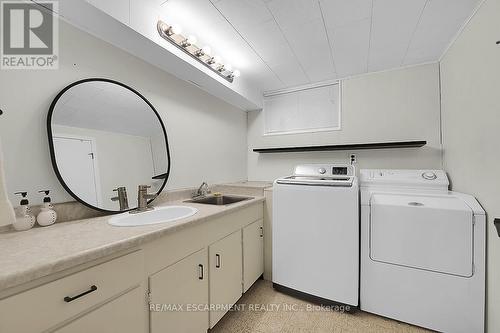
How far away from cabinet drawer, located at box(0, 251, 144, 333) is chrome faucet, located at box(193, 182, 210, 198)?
1.17 metres

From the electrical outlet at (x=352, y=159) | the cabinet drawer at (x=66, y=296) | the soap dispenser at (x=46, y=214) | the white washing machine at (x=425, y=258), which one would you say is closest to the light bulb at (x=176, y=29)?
the soap dispenser at (x=46, y=214)

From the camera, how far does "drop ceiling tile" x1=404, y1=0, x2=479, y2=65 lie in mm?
1389

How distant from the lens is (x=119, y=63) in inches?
58.9

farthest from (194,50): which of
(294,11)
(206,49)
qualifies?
(294,11)

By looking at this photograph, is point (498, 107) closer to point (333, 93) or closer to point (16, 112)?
point (333, 93)

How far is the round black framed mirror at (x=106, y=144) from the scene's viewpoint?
1.20 meters

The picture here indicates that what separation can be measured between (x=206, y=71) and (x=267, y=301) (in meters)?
2.26

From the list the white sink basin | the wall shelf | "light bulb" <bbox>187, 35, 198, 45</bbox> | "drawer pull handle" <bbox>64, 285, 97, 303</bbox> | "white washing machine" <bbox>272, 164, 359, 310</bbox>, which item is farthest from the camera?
the wall shelf

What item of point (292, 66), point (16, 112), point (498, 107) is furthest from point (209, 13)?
point (498, 107)

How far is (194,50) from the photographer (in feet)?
5.48

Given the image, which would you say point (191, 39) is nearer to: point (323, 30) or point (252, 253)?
point (323, 30)

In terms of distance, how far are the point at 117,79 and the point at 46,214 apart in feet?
3.36

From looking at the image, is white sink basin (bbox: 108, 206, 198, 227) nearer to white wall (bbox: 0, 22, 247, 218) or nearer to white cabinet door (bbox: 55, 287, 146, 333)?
white wall (bbox: 0, 22, 247, 218)

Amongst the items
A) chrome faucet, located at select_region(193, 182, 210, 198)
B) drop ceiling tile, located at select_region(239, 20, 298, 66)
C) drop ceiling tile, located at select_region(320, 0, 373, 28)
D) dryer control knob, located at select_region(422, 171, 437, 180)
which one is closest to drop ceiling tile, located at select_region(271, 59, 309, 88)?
drop ceiling tile, located at select_region(239, 20, 298, 66)
